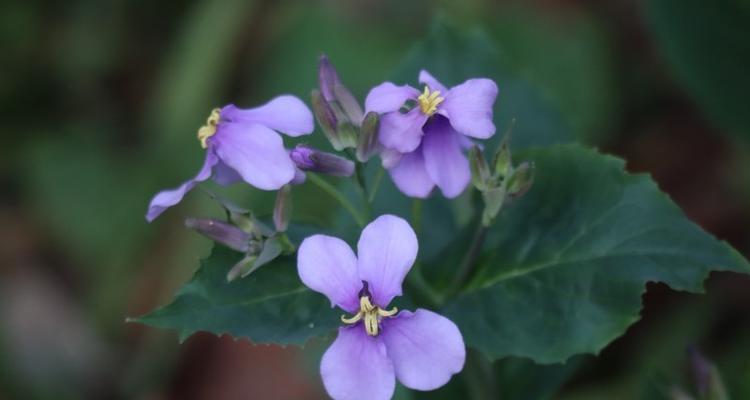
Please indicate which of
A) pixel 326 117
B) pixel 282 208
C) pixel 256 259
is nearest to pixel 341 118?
pixel 326 117

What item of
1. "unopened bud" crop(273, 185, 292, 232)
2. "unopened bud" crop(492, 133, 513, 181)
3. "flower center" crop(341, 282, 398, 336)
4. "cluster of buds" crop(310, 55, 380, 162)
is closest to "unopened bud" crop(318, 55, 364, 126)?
"cluster of buds" crop(310, 55, 380, 162)

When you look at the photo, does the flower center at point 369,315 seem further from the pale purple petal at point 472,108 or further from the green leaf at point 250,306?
the pale purple petal at point 472,108

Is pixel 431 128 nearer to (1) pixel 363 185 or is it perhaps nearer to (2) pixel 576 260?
(1) pixel 363 185

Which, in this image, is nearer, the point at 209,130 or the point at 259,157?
the point at 259,157

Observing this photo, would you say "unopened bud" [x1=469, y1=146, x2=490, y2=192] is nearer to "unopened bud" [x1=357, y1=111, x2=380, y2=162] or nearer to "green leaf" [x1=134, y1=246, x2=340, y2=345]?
"unopened bud" [x1=357, y1=111, x2=380, y2=162]

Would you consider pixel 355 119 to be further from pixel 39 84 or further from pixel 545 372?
pixel 39 84

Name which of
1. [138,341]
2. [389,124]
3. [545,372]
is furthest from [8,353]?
[389,124]
